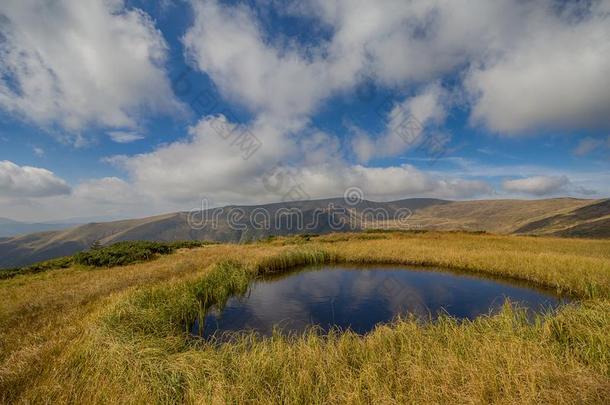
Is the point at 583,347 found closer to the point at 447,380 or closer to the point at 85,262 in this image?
the point at 447,380

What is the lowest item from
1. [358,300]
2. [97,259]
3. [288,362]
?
[358,300]

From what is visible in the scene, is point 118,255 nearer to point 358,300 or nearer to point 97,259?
point 97,259

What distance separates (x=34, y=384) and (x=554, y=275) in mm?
28812

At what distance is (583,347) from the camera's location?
837 centimetres

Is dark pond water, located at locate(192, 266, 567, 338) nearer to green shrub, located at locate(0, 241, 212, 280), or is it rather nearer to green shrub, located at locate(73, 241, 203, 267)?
green shrub, located at locate(73, 241, 203, 267)

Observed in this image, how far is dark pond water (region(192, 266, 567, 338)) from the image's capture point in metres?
15.6

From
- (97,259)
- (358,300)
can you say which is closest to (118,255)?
(97,259)

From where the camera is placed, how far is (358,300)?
19.5m

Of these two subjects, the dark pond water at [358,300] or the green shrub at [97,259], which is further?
the green shrub at [97,259]

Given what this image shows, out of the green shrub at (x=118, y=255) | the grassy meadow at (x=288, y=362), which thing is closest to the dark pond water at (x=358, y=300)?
the grassy meadow at (x=288, y=362)

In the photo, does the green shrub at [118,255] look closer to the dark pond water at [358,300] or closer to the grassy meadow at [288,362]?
the grassy meadow at [288,362]

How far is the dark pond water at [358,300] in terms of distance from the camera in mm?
15555

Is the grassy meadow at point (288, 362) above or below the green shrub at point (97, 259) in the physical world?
below

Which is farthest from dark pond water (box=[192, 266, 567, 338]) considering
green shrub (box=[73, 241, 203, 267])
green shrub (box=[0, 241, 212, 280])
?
green shrub (box=[0, 241, 212, 280])
